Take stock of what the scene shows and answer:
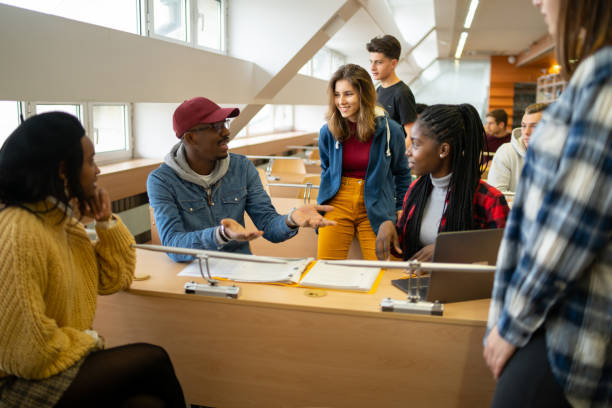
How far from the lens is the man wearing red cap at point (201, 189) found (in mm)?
2209

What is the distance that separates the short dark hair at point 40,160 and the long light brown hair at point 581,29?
1174mm

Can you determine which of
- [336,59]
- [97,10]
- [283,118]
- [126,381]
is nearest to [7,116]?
[97,10]

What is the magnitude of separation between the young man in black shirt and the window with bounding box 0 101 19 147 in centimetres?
233

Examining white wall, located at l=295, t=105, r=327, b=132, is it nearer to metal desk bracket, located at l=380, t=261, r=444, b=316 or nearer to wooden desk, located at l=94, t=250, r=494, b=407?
wooden desk, located at l=94, t=250, r=494, b=407

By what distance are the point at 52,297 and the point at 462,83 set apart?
17.8 meters

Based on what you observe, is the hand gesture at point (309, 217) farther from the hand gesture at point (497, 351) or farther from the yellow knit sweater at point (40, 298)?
the hand gesture at point (497, 351)

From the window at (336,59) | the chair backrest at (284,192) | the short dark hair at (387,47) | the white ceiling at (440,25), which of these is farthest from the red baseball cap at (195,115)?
the window at (336,59)

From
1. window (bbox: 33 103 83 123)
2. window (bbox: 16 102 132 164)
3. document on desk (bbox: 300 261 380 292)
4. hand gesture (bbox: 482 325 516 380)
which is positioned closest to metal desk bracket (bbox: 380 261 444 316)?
document on desk (bbox: 300 261 380 292)

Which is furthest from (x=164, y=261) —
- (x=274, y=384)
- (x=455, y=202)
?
(x=455, y=202)

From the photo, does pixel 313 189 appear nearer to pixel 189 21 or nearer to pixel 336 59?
pixel 189 21

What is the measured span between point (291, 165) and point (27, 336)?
4.88 m

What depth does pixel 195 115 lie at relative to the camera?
2275 millimetres

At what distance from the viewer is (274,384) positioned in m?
1.78

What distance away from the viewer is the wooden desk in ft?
5.36
